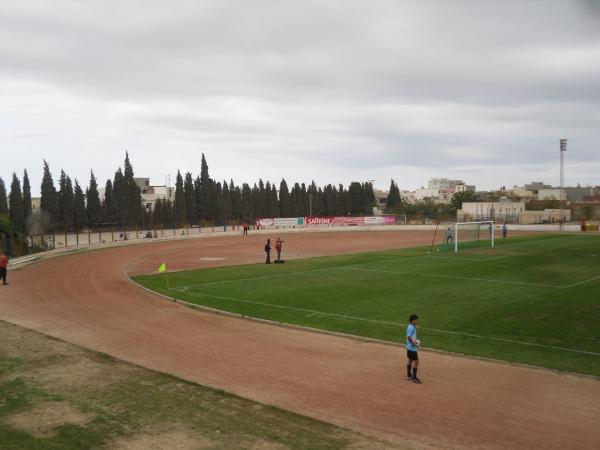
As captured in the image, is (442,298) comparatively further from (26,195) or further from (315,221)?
(26,195)

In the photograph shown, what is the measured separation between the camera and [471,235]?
59.2m

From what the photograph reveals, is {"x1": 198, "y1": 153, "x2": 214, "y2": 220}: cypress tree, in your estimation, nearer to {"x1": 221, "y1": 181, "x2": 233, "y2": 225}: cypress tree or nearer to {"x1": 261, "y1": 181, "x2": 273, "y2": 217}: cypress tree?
{"x1": 221, "y1": 181, "x2": 233, "y2": 225}: cypress tree

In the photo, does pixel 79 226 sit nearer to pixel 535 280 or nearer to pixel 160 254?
pixel 160 254

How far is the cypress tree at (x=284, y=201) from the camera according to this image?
406 ft

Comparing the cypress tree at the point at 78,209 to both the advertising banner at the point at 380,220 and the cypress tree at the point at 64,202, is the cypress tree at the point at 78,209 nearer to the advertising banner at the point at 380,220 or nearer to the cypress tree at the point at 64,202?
the cypress tree at the point at 64,202

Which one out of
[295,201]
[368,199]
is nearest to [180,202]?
[295,201]

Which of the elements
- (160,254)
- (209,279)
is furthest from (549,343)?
(160,254)

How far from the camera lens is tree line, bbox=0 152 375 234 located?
7956 centimetres

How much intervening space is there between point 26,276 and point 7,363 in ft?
71.6

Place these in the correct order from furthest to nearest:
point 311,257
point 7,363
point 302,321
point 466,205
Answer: point 466,205, point 311,257, point 302,321, point 7,363

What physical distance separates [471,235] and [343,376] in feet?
161

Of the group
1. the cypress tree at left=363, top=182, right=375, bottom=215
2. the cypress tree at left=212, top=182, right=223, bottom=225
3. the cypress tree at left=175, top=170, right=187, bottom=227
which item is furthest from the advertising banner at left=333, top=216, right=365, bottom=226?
the cypress tree at left=363, top=182, right=375, bottom=215

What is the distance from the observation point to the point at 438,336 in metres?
17.4

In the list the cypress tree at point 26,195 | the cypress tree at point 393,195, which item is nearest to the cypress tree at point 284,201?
the cypress tree at point 393,195
